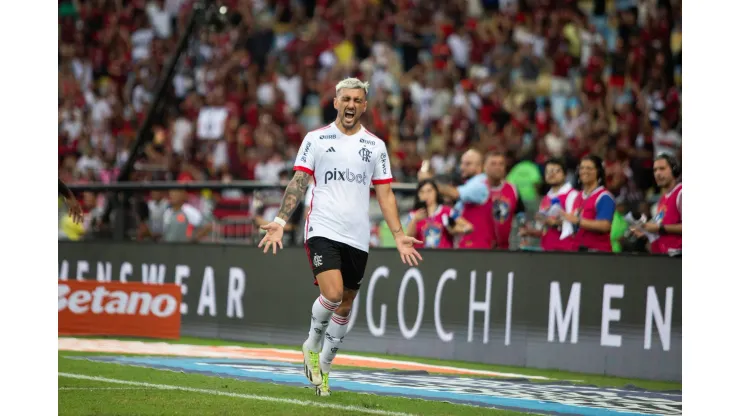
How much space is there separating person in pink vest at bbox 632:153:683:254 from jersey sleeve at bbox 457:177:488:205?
1.84 meters

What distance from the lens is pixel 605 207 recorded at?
1234 centimetres

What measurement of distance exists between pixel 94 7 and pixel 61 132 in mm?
4432

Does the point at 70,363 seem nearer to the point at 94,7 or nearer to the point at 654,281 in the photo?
the point at 654,281

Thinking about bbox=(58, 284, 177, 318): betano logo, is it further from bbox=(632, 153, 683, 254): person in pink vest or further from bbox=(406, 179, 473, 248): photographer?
bbox=(632, 153, 683, 254): person in pink vest

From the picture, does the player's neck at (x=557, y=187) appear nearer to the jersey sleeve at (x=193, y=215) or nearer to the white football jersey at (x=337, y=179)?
the white football jersey at (x=337, y=179)

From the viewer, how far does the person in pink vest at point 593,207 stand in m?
12.4

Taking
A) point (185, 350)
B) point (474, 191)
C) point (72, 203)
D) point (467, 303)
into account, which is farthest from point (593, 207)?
point (72, 203)

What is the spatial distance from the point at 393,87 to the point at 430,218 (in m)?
7.77

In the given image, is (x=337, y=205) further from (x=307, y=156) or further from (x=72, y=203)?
(x=72, y=203)

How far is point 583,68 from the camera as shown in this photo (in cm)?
1942

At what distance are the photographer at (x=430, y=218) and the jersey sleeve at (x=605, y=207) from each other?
6.14 feet

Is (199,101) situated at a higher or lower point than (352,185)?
higher

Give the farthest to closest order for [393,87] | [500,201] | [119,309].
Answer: [393,87], [119,309], [500,201]
